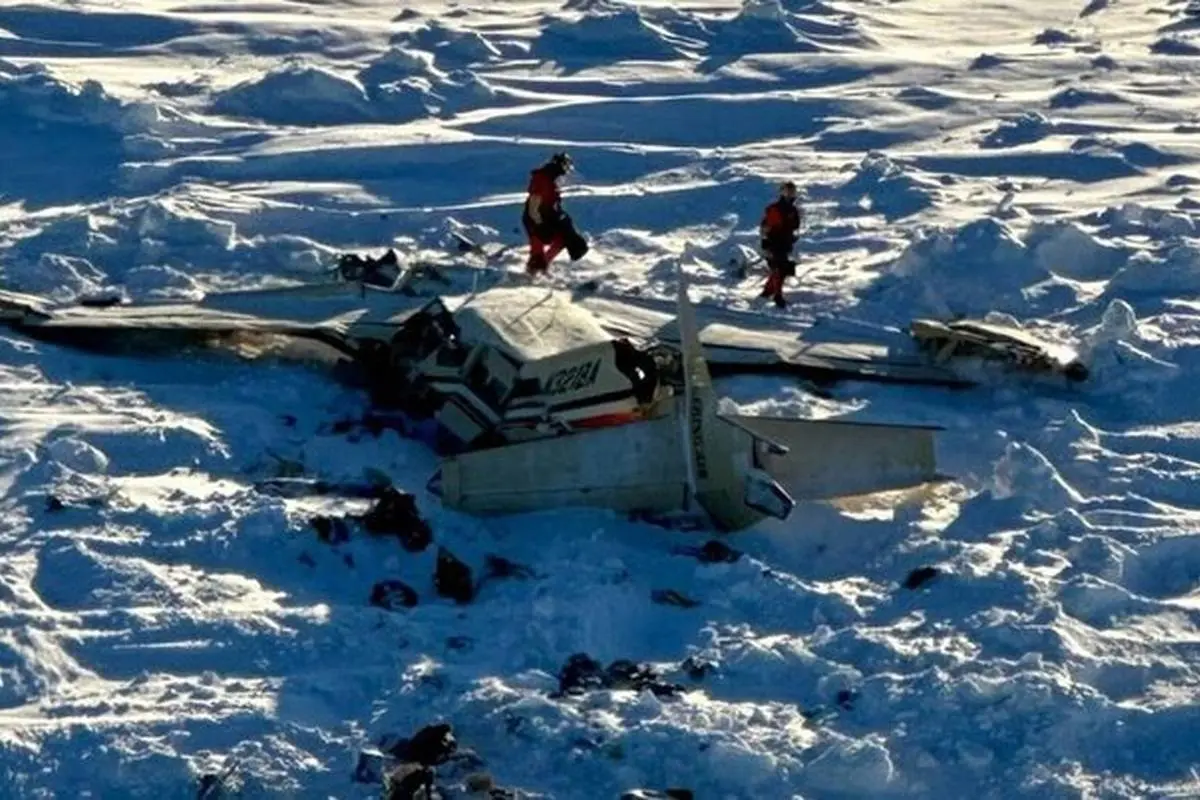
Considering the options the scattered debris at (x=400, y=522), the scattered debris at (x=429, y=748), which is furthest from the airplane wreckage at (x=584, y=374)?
the scattered debris at (x=429, y=748)

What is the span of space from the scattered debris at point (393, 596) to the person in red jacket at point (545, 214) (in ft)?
20.7

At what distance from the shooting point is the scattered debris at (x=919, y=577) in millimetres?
14828

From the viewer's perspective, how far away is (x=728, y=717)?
13.0 metres

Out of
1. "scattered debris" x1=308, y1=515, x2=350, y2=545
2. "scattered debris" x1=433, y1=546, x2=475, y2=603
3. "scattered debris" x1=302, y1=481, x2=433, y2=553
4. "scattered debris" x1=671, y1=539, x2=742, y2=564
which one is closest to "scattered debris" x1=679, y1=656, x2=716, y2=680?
"scattered debris" x1=671, y1=539, x2=742, y2=564

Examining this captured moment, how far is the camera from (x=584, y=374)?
15992 millimetres

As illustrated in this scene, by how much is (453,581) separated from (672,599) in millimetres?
1360

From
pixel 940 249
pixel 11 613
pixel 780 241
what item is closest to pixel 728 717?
pixel 11 613

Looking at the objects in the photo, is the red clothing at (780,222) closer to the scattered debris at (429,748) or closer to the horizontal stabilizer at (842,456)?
the horizontal stabilizer at (842,456)

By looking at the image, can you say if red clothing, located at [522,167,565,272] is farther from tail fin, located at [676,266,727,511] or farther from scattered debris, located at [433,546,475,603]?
scattered debris, located at [433,546,475,603]

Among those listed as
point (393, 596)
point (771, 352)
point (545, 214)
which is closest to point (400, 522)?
point (393, 596)

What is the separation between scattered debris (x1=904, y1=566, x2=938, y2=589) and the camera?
14828 millimetres

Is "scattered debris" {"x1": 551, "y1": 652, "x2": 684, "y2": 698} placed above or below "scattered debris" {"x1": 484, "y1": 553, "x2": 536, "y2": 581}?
above

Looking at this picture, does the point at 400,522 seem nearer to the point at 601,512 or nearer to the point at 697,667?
the point at 601,512

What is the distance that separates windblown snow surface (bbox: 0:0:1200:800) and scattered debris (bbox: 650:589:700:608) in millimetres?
71
